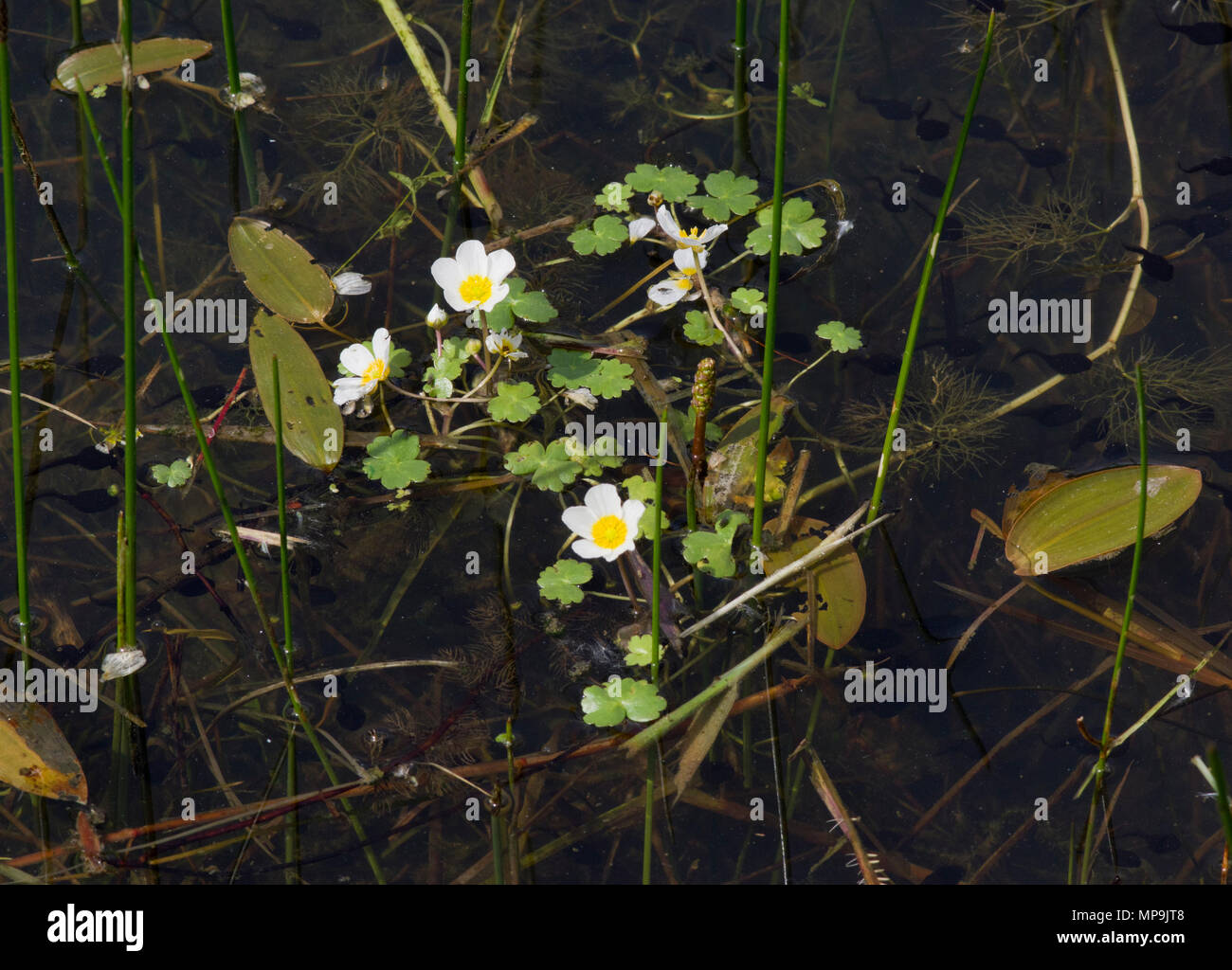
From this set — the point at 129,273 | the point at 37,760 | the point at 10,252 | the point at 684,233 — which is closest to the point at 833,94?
the point at 684,233

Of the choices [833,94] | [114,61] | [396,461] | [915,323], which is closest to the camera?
[915,323]

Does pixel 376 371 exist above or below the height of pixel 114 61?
below

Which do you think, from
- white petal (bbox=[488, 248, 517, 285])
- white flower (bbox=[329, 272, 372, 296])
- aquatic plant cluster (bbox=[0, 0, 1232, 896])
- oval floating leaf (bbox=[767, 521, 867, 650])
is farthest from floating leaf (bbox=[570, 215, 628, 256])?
oval floating leaf (bbox=[767, 521, 867, 650])

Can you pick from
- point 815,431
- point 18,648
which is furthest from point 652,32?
point 18,648

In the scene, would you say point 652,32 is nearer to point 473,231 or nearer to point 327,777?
point 473,231

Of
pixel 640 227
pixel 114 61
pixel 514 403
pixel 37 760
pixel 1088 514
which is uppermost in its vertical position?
pixel 114 61

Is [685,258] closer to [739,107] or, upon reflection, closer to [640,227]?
[640,227]

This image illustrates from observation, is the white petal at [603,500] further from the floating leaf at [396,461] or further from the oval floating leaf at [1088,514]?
the oval floating leaf at [1088,514]

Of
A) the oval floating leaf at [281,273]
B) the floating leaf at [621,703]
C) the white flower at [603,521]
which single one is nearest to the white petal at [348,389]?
the oval floating leaf at [281,273]
